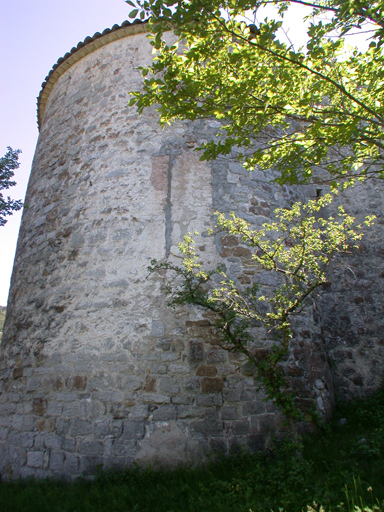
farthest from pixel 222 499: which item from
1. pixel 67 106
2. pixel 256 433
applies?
pixel 67 106

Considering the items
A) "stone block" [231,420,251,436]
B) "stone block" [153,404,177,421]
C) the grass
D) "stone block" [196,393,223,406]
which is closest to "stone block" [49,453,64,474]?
the grass

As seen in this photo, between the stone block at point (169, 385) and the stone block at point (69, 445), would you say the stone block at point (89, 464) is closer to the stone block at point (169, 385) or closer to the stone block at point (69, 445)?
the stone block at point (69, 445)

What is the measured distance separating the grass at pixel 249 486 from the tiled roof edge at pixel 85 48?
5724 millimetres

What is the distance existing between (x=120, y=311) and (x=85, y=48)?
15.2 feet

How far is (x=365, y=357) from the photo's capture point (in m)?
5.71

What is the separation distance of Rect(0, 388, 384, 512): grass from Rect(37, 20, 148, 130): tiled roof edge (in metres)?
5.72

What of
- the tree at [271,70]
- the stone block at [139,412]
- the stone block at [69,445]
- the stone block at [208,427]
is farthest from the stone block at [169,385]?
the tree at [271,70]

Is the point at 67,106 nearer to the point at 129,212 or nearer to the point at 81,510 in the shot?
the point at 129,212

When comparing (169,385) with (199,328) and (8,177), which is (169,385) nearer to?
(199,328)

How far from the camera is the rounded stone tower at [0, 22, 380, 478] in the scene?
13.2 ft

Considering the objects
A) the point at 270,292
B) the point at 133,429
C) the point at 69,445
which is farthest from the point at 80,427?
the point at 270,292

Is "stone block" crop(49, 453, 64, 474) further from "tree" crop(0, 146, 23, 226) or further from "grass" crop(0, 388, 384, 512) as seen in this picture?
"tree" crop(0, 146, 23, 226)

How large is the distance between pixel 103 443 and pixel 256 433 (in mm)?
1583

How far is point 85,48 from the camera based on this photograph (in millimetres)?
6422
